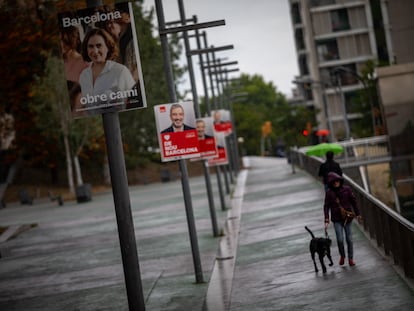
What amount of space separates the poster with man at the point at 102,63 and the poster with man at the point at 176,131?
5409 millimetres

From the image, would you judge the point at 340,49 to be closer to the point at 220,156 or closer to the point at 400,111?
the point at 400,111

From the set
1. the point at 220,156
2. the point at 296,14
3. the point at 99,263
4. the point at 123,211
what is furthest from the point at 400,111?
the point at 296,14

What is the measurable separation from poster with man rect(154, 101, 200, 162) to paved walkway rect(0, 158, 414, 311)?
241 cm

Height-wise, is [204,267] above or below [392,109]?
below

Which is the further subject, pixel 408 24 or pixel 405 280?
pixel 408 24

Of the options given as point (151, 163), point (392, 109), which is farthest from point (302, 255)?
point (151, 163)

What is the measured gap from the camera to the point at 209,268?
19.6m

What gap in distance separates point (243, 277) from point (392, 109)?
129 ft

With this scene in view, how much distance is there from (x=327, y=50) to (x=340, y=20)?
3740mm

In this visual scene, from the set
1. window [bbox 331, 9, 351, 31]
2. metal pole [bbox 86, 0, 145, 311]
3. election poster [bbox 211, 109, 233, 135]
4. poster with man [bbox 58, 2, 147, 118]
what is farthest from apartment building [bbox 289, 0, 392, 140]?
poster with man [bbox 58, 2, 147, 118]

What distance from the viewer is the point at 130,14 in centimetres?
1207

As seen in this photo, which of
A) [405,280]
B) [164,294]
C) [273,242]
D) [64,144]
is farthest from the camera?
[64,144]

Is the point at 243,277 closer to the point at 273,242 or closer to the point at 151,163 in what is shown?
the point at 273,242

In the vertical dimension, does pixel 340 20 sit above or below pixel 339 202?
above
